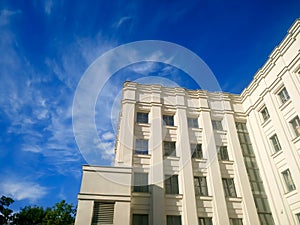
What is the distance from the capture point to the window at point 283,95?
15930 mm

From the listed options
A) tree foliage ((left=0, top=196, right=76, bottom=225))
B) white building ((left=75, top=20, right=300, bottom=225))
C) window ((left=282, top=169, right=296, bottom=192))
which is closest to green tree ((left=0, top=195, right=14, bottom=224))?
tree foliage ((left=0, top=196, right=76, bottom=225))

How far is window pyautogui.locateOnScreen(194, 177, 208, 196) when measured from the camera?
1549 centimetres

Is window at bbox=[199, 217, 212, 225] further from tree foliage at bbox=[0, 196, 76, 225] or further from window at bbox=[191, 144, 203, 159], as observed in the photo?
tree foliage at bbox=[0, 196, 76, 225]

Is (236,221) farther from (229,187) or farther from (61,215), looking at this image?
(61,215)

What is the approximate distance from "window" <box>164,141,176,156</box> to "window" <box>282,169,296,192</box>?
8244 mm

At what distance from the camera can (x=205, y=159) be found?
16922mm

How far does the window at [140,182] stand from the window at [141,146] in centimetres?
187

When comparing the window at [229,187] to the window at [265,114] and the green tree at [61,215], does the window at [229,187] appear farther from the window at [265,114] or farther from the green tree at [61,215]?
the green tree at [61,215]

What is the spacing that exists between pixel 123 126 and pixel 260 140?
11.9 metres

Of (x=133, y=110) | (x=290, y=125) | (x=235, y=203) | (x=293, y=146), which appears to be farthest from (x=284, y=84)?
(x=133, y=110)

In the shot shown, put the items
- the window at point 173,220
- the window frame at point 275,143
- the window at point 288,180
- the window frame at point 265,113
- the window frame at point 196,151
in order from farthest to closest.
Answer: the window frame at point 265,113, the window frame at point 196,151, the window frame at point 275,143, the window at point 288,180, the window at point 173,220

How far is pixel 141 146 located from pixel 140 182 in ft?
9.93

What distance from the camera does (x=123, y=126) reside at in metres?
17.0

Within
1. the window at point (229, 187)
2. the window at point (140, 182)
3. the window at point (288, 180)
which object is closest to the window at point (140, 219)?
the window at point (140, 182)
